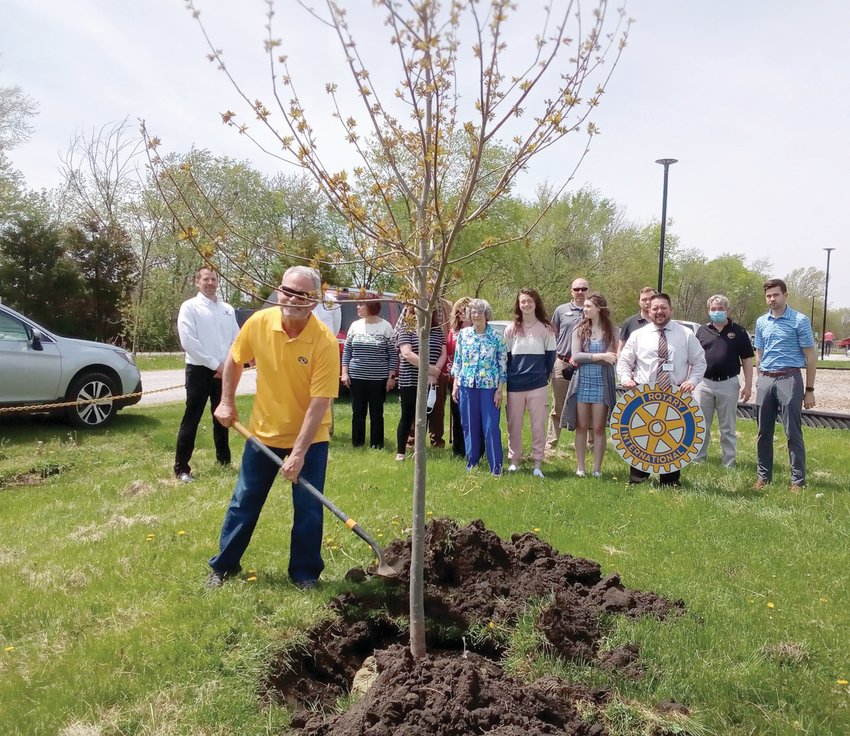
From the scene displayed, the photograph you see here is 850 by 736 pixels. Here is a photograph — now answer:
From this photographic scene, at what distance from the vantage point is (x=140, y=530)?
16.7ft

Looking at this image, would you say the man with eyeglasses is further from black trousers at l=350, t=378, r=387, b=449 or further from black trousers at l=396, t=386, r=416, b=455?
black trousers at l=350, t=378, r=387, b=449

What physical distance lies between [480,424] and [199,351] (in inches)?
119

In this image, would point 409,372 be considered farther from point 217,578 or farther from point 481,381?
point 217,578

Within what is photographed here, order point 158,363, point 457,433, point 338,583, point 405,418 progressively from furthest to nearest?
point 158,363
point 457,433
point 405,418
point 338,583

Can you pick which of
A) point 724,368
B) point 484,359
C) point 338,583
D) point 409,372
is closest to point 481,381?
point 484,359

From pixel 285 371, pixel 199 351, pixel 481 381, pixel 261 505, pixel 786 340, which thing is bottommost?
pixel 261 505

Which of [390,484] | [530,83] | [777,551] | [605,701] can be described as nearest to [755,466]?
[777,551]

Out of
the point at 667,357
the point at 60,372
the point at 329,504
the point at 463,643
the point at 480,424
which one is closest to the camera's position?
the point at 463,643

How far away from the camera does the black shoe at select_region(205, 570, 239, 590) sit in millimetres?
3969

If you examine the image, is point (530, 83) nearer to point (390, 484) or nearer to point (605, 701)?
point (605, 701)

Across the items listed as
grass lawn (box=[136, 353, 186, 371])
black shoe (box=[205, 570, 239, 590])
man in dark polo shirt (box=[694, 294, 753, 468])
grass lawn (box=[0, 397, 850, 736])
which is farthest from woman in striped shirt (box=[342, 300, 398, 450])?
grass lawn (box=[136, 353, 186, 371])

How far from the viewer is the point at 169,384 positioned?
1517 centimetres

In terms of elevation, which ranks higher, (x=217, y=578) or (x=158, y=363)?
(x=158, y=363)

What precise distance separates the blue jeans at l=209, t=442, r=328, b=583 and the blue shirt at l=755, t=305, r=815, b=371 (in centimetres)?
470
